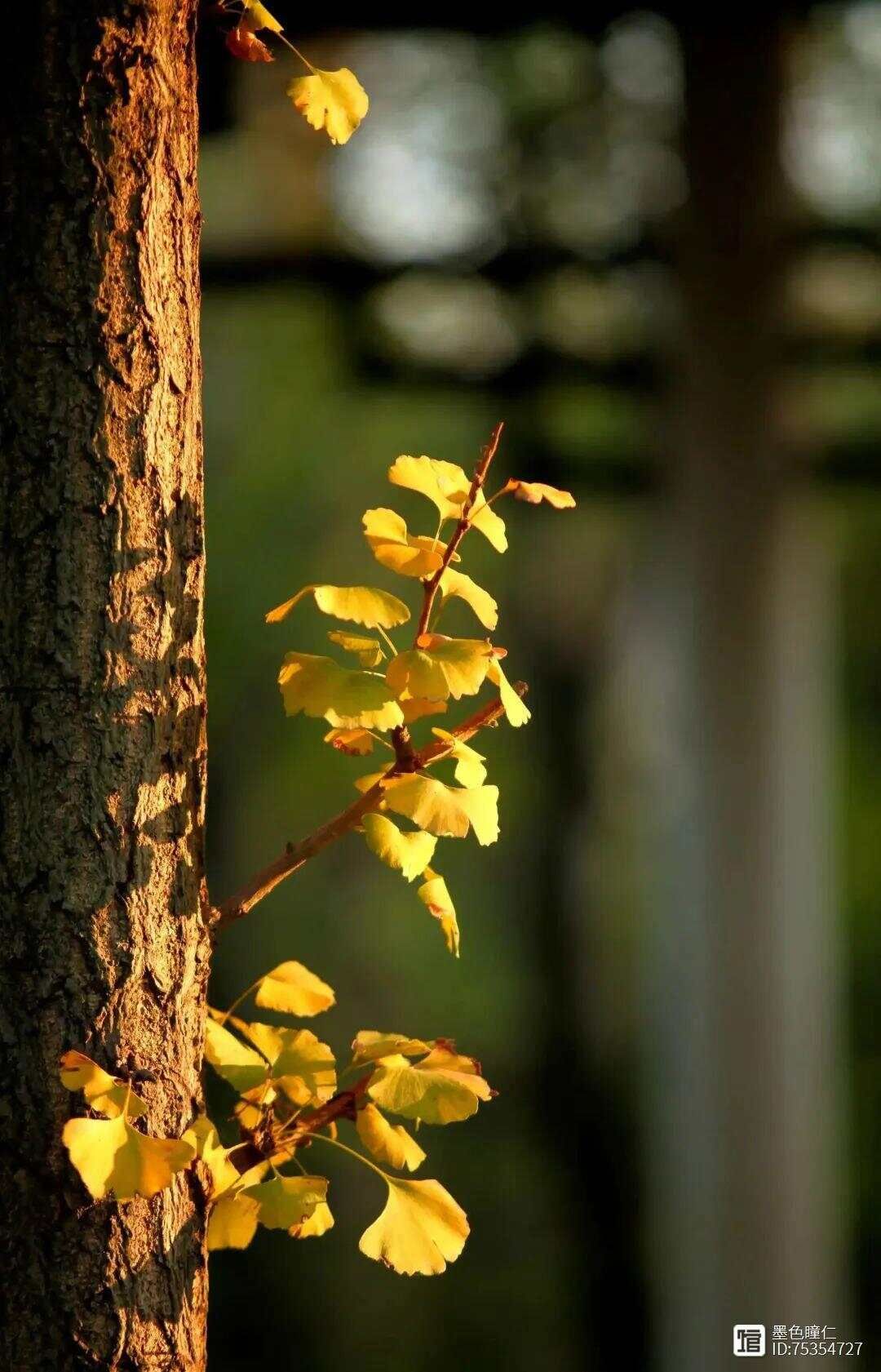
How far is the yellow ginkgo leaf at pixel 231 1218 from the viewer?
0.44 m

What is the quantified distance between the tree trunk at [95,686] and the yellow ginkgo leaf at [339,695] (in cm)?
5

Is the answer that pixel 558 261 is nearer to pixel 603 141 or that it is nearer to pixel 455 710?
pixel 603 141

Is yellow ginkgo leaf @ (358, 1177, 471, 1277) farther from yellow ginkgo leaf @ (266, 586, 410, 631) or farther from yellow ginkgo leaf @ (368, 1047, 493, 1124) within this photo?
yellow ginkgo leaf @ (266, 586, 410, 631)

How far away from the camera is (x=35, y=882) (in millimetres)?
420

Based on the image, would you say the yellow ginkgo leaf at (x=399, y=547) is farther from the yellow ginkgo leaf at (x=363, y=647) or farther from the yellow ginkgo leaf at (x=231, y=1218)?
the yellow ginkgo leaf at (x=231, y=1218)

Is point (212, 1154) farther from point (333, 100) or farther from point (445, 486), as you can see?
point (333, 100)

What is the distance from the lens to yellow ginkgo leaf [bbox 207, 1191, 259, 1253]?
17.2 inches

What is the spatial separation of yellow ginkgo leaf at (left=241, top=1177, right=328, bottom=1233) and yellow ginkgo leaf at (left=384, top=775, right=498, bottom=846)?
5.3 inches

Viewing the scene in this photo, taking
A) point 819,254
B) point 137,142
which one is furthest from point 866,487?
point 137,142

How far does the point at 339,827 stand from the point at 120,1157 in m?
0.14

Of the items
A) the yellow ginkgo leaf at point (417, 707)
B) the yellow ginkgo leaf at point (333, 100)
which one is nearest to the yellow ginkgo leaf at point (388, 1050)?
the yellow ginkgo leaf at point (417, 707)

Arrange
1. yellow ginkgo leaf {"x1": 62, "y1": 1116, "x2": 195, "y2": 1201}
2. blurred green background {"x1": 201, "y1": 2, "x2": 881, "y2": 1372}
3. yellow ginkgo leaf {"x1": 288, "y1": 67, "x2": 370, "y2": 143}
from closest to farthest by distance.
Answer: yellow ginkgo leaf {"x1": 62, "y1": 1116, "x2": 195, "y2": 1201}
yellow ginkgo leaf {"x1": 288, "y1": 67, "x2": 370, "y2": 143}
blurred green background {"x1": 201, "y1": 2, "x2": 881, "y2": 1372}

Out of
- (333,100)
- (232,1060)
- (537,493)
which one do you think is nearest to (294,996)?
(232,1060)

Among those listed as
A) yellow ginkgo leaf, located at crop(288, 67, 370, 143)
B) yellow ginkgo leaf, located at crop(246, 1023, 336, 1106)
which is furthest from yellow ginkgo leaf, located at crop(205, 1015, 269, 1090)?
yellow ginkgo leaf, located at crop(288, 67, 370, 143)
